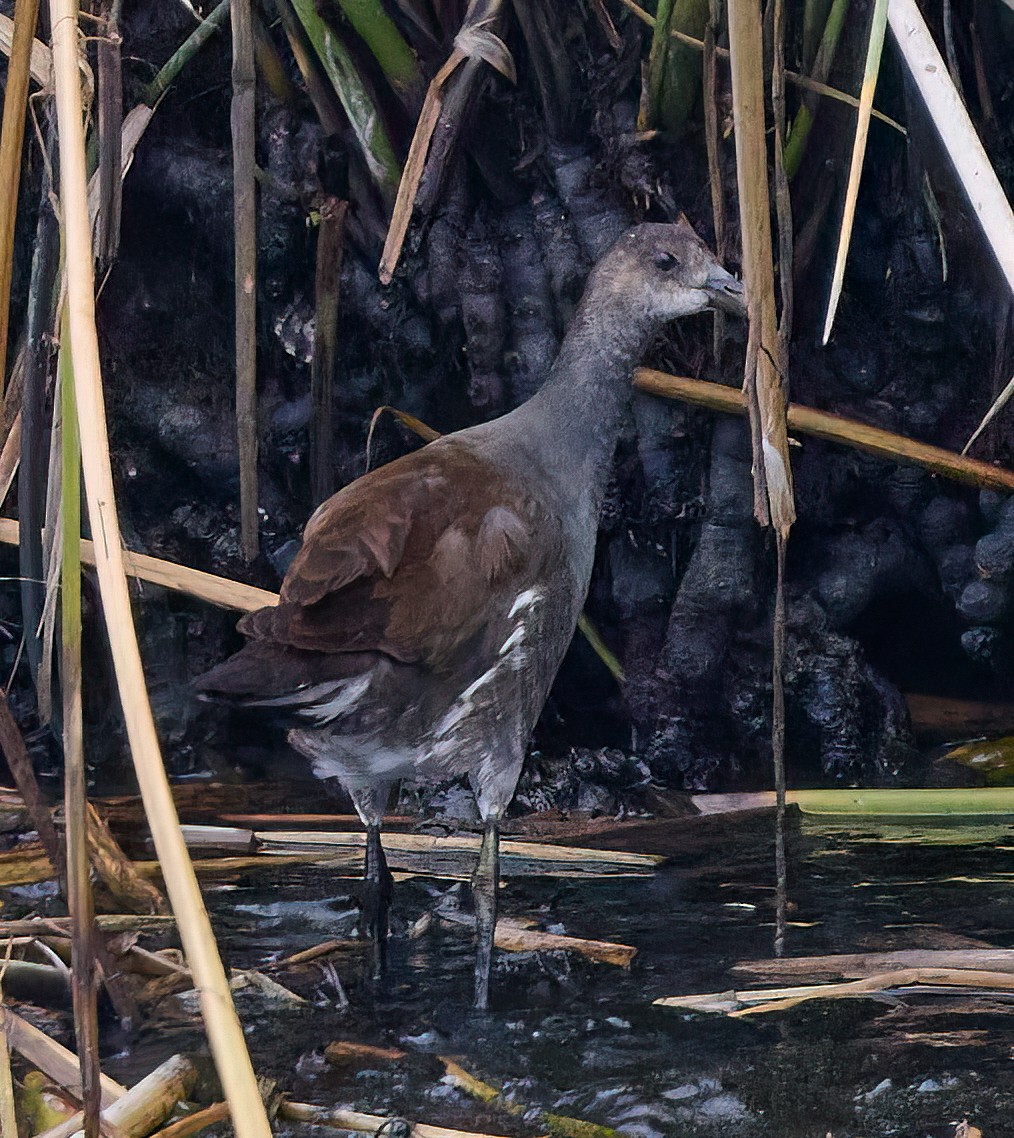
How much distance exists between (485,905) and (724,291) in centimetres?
154

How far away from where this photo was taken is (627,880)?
315 cm

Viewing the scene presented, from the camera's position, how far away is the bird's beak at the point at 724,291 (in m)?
3.25

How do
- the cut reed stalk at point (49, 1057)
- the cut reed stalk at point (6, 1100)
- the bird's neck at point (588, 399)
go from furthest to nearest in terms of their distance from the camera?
the bird's neck at point (588, 399) → the cut reed stalk at point (49, 1057) → the cut reed stalk at point (6, 1100)

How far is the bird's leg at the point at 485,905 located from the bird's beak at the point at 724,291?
1.34 metres

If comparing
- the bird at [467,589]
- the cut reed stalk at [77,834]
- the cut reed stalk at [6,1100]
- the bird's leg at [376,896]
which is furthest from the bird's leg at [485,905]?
the cut reed stalk at [77,834]

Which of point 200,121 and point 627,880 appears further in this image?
point 200,121

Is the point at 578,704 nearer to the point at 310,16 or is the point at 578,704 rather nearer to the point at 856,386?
the point at 856,386

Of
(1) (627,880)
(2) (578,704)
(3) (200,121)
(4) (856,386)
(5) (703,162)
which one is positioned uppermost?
(3) (200,121)

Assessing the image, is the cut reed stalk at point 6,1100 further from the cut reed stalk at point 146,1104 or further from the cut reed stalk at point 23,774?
the cut reed stalk at point 23,774

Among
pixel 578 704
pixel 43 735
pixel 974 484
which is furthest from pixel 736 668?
pixel 43 735

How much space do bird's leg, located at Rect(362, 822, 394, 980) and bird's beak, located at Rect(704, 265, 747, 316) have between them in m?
1.46

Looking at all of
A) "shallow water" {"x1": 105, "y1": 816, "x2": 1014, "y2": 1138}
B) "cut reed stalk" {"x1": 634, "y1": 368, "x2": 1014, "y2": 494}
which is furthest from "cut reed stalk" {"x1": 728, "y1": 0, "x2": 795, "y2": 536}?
"cut reed stalk" {"x1": 634, "y1": 368, "x2": 1014, "y2": 494}

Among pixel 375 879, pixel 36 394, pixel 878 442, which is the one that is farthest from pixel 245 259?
pixel 878 442

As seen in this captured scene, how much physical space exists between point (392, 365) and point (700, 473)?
982 mm
